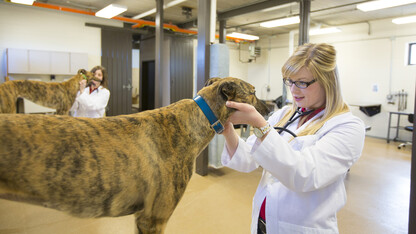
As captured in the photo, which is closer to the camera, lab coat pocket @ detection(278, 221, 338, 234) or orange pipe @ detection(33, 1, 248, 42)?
lab coat pocket @ detection(278, 221, 338, 234)

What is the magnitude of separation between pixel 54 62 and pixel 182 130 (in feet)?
23.0

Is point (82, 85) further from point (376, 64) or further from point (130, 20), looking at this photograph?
point (376, 64)

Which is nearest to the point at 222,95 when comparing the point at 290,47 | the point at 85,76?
the point at 85,76

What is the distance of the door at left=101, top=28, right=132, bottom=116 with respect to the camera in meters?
8.05

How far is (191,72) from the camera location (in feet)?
32.2

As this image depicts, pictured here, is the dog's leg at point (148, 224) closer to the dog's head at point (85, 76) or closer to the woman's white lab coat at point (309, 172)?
the woman's white lab coat at point (309, 172)

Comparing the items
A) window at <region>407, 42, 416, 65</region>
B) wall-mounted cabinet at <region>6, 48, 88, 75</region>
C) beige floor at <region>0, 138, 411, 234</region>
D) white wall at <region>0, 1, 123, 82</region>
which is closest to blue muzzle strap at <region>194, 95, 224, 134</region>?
beige floor at <region>0, 138, 411, 234</region>

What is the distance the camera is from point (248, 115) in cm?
108

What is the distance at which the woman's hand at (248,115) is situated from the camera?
1058 mm

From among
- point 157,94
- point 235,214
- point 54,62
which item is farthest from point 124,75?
point 235,214

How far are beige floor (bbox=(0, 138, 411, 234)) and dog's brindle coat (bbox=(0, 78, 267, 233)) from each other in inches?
66.4

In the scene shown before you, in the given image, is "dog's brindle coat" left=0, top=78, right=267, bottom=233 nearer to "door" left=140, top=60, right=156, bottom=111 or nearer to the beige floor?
the beige floor

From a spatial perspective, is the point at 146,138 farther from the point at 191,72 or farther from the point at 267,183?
the point at 191,72

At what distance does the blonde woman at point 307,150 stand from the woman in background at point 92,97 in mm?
2527
